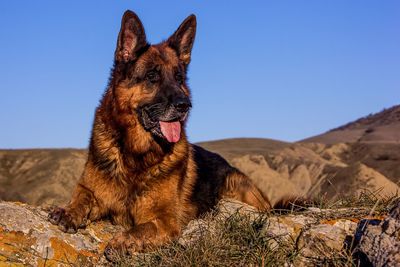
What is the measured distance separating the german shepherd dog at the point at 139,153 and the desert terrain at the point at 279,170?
57.0 feet

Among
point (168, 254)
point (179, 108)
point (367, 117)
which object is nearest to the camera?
point (168, 254)

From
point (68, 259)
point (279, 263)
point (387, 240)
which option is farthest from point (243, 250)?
point (68, 259)

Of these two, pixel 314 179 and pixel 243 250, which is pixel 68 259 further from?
pixel 314 179

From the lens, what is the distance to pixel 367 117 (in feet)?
299

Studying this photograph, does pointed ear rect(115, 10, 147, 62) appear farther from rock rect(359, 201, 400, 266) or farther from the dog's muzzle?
rock rect(359, 201, 400, 266)

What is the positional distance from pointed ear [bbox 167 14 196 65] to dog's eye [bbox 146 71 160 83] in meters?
0.78

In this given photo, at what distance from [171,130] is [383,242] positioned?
3117 mm

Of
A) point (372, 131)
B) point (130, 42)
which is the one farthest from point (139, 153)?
point (372, 131)

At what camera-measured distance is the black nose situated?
679cm

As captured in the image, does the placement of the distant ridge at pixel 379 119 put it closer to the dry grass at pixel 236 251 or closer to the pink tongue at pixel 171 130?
the pink tongue at pixel 171 130

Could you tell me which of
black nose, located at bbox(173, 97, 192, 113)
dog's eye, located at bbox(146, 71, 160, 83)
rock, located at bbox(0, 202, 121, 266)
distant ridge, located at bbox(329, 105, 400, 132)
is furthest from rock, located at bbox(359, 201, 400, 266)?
distant ridge, located at bbox(329, 105, 400, 132)

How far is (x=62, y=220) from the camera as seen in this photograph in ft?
20.2

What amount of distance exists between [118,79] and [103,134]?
2.22 feet

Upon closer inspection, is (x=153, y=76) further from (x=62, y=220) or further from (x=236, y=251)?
(x=236, y=251)
